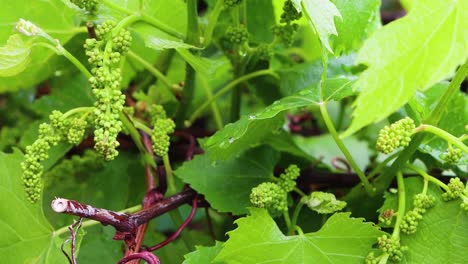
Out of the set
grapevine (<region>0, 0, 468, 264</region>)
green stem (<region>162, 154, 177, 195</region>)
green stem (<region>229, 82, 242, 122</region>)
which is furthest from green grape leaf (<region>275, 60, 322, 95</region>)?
green stem (<region>162, 154, 177, 195</region>)

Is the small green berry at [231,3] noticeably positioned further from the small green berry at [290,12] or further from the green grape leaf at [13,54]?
the green grape leaf at [13,54]

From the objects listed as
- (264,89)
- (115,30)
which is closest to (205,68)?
(115,30)

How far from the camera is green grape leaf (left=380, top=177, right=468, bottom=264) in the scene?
71 centimetres

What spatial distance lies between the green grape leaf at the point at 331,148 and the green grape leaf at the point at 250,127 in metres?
0.41

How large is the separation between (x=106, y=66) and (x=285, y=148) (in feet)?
1.06

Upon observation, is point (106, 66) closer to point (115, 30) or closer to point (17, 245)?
point (115, 30)

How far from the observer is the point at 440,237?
2.35 feet

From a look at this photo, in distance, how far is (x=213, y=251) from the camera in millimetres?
746

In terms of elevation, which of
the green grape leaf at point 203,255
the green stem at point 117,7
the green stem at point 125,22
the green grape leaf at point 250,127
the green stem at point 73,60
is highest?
the green stem at point 117,7

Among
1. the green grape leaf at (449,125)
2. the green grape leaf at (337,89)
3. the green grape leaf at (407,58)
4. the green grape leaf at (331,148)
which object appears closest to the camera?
the green grape leaf at (407,58)

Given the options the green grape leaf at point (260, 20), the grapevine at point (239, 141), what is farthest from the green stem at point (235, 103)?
the green grape leaf at point (260, 20)

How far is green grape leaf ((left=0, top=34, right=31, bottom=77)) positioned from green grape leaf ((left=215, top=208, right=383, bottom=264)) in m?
0.30

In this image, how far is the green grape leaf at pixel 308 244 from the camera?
708 mm

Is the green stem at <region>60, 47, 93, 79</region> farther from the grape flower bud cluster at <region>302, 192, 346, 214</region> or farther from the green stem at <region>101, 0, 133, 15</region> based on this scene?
the grape flower bud cluster at <region>302, 192, 346, 214</region>
